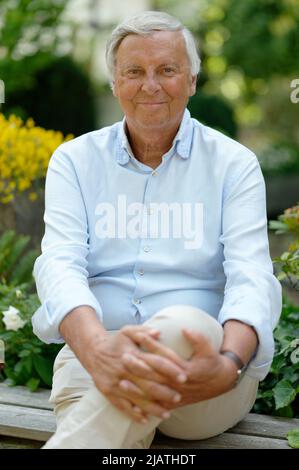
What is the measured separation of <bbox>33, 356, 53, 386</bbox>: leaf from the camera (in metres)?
2.92

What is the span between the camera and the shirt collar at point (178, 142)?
8.14 ft

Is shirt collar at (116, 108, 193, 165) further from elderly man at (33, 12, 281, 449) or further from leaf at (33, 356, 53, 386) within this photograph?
leaf at (33, 356, 53, 386)

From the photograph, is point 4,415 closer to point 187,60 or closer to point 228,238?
point 228,238

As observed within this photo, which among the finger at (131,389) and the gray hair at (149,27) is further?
the gray hair at (149,27)

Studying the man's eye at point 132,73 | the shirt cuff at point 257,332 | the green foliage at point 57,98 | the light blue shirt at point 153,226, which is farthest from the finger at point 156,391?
the green foliage at point 57,98

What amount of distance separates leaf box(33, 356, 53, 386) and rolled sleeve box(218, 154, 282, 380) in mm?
936

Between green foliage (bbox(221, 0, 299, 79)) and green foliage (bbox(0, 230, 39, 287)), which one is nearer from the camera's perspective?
green foliage (bbox(0, 230, 39, 287))

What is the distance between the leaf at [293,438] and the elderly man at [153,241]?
15cm

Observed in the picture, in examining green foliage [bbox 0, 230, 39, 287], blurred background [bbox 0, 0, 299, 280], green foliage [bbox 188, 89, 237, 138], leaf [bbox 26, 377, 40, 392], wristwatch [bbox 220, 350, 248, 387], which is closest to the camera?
wristwatch [bbox 220, 350, 248, 387]

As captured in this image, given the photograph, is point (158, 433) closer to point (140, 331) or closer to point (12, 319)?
point (140, 331)

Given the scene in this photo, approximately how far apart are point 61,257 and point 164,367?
55cm

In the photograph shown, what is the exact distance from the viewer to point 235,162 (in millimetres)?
2445

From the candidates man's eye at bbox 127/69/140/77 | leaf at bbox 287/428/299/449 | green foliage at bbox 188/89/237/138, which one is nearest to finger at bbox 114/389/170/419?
leaf at bbox 287/428/299/449

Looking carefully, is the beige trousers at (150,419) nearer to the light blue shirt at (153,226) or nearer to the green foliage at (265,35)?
the light blue shirt at (153,226)
